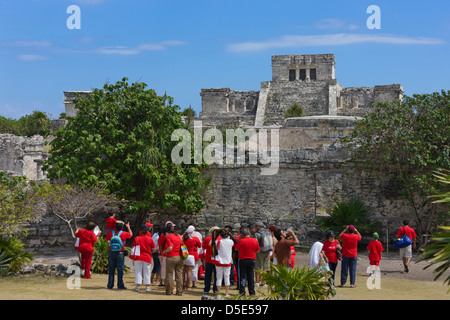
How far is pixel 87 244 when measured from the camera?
12234mm

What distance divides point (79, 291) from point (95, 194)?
16.9 ft

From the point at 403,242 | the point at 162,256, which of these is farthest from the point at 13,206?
the point at 403,242

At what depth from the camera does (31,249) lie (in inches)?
684

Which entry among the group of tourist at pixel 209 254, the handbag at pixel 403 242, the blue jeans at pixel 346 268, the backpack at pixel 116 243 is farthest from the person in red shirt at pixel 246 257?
the handbag at pixel 403 242

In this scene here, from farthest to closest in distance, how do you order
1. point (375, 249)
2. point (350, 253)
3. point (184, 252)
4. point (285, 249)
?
point (375, 249)
point (350, 253)
point (285, 249)
point (184, 252)

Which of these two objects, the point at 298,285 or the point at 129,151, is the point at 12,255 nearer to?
the point at 129,151

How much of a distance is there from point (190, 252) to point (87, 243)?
2.22 metres

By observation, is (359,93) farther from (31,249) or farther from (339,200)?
(31,249)

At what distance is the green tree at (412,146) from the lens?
1619 cm

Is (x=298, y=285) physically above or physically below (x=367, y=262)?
above

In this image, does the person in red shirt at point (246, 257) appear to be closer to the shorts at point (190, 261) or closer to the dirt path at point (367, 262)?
the shorts at point (190, 261)

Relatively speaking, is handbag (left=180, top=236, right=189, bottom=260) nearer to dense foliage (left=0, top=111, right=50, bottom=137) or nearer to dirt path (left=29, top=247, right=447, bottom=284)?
dirt path (left=29, top=247, right=447, bottom=284)

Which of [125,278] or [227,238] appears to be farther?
[125,278]
